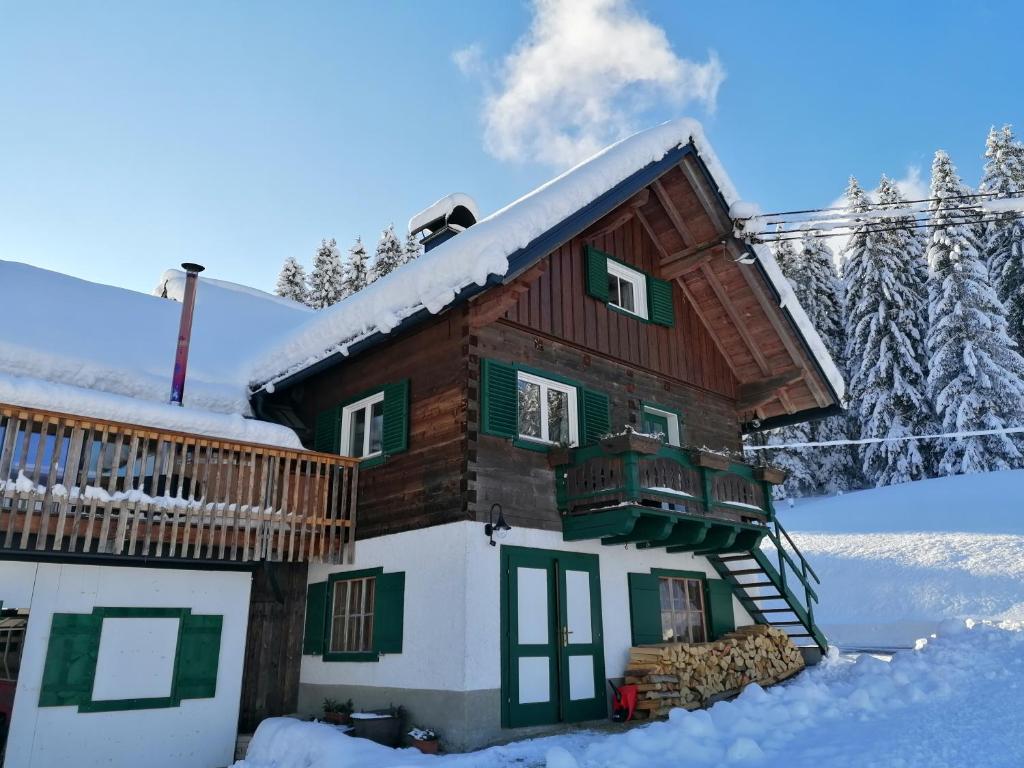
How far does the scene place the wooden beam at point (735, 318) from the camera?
15188mm

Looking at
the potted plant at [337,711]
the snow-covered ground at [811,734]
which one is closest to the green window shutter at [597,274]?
the snow-covered ground at [811,734]

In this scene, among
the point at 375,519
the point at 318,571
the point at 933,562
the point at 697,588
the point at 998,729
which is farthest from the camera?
the point at 933,562

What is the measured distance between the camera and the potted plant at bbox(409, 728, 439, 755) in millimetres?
9178

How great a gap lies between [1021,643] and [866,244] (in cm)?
2818

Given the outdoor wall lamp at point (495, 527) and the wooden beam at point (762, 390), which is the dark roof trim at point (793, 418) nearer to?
the wooden beam at point (762, 390)

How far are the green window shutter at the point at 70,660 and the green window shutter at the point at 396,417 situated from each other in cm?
468

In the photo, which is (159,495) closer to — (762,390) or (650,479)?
(650,479)

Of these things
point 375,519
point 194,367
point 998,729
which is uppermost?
point 194,367

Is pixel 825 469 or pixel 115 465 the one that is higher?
pixel 825 469

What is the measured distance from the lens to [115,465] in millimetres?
10000

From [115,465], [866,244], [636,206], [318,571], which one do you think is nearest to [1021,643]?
[636,206]

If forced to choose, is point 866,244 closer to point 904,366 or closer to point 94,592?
point 904,366

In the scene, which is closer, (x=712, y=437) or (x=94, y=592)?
(x=94, y=592)

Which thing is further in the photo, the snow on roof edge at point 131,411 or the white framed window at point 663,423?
the white framed window at point 663,423
